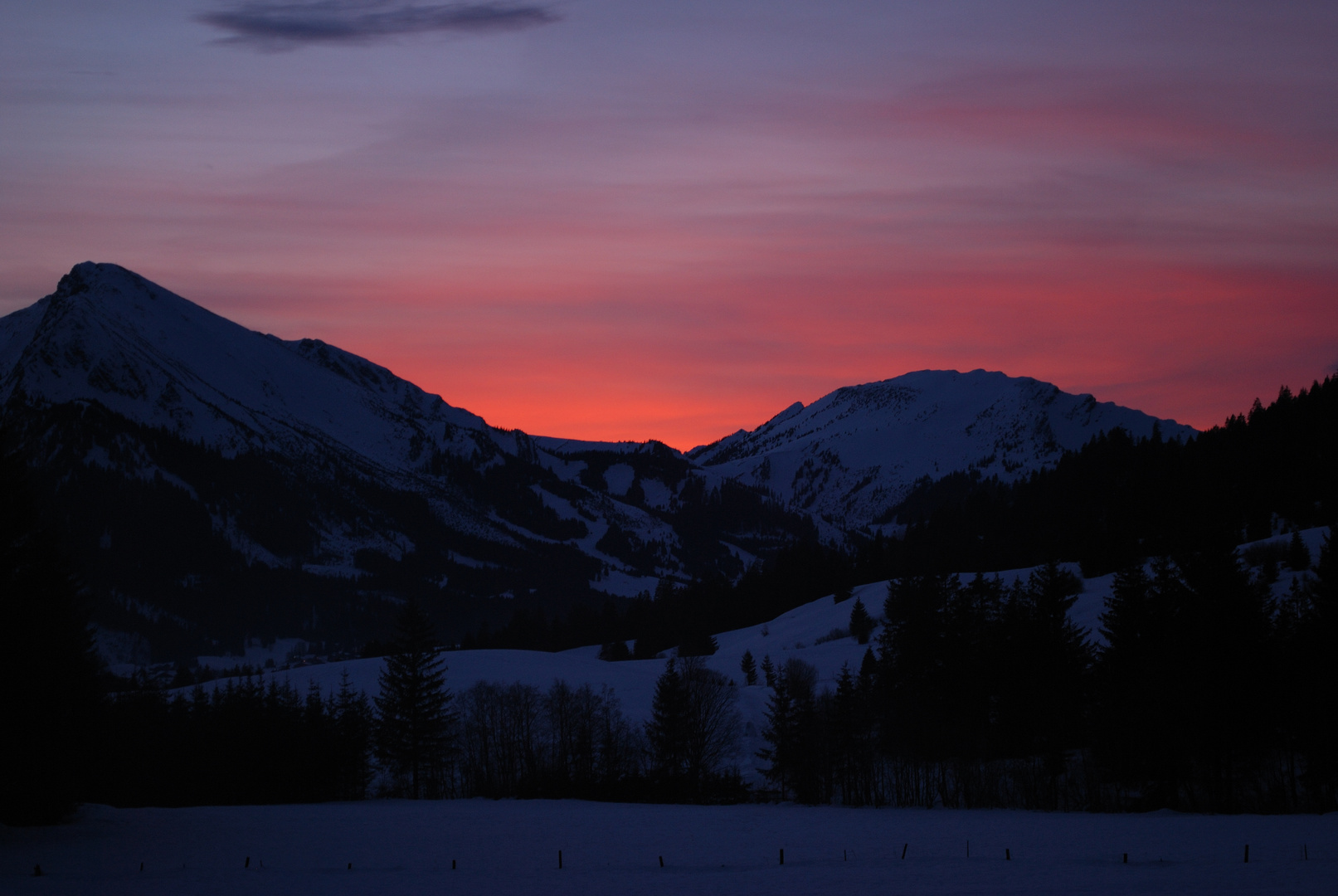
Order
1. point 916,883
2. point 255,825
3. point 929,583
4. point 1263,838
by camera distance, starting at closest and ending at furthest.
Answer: point 916,883 → point 1263,838 → point 255,825 → point 929,583

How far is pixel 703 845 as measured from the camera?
36250 mm

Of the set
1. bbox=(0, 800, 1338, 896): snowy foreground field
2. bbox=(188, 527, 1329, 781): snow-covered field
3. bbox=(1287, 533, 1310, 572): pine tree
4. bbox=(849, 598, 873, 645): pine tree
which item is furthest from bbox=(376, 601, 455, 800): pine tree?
bbox=(1287, 533, 1310, 572): pine tree

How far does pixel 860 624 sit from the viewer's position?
339 ft

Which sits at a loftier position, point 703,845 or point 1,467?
point 1,467

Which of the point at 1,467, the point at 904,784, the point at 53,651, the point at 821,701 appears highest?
the point at 1,467

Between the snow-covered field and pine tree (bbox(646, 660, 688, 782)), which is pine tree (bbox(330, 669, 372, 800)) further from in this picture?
the snow-covered field

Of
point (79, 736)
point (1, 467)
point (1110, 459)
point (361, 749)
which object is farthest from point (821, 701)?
point (1110, 459)

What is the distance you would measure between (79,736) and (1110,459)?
14054 centimetres

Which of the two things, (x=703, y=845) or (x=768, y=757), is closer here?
(x=703, y=845)

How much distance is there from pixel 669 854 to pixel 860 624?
71465mm

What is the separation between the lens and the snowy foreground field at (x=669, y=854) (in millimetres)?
27312

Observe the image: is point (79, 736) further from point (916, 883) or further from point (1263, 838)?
point (1263, 838)

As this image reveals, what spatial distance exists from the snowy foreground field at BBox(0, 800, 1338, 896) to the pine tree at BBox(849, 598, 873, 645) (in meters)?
56.1

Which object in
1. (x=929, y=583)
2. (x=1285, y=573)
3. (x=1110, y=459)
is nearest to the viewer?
(x=929, y=583)
